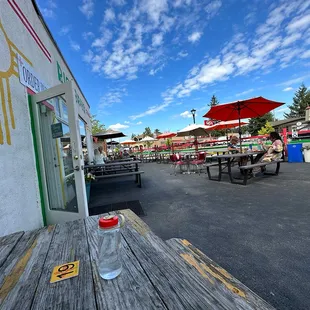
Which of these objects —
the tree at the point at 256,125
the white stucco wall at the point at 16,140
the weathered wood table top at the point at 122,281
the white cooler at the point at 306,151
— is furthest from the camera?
the tree at the point at 256,125

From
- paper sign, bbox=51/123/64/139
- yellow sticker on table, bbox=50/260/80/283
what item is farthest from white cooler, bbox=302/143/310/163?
yellow sticker on table, bbox=50/260/80/283

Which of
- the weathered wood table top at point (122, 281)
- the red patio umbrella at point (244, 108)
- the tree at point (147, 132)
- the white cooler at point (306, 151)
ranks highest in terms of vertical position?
the tree at point (147, 132)

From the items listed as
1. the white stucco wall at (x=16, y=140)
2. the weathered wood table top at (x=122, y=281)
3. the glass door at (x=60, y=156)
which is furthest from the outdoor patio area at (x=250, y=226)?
the white stucco wall at (x=16, y=140)

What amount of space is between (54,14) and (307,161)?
9.86 m

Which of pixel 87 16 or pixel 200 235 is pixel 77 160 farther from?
pixel 87 16

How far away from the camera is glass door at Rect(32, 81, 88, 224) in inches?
96.9

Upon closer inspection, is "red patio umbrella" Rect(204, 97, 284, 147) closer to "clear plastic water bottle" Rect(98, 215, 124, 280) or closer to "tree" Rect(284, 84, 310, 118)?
"clear plastic water bottle" Rect(98, 215, 124, 280)

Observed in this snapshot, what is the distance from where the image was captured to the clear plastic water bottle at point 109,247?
0.78m

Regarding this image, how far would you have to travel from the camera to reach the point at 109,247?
822 millimetres

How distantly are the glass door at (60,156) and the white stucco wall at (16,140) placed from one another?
0.59ft

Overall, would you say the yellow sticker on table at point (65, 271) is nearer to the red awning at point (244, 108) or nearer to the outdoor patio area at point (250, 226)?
the outdoor patio area at point (250, 226)

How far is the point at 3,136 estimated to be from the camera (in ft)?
6.28

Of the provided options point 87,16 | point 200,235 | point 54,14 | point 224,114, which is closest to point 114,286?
point 200,235

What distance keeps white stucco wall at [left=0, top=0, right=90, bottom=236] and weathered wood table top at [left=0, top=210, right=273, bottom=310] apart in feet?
3.23
